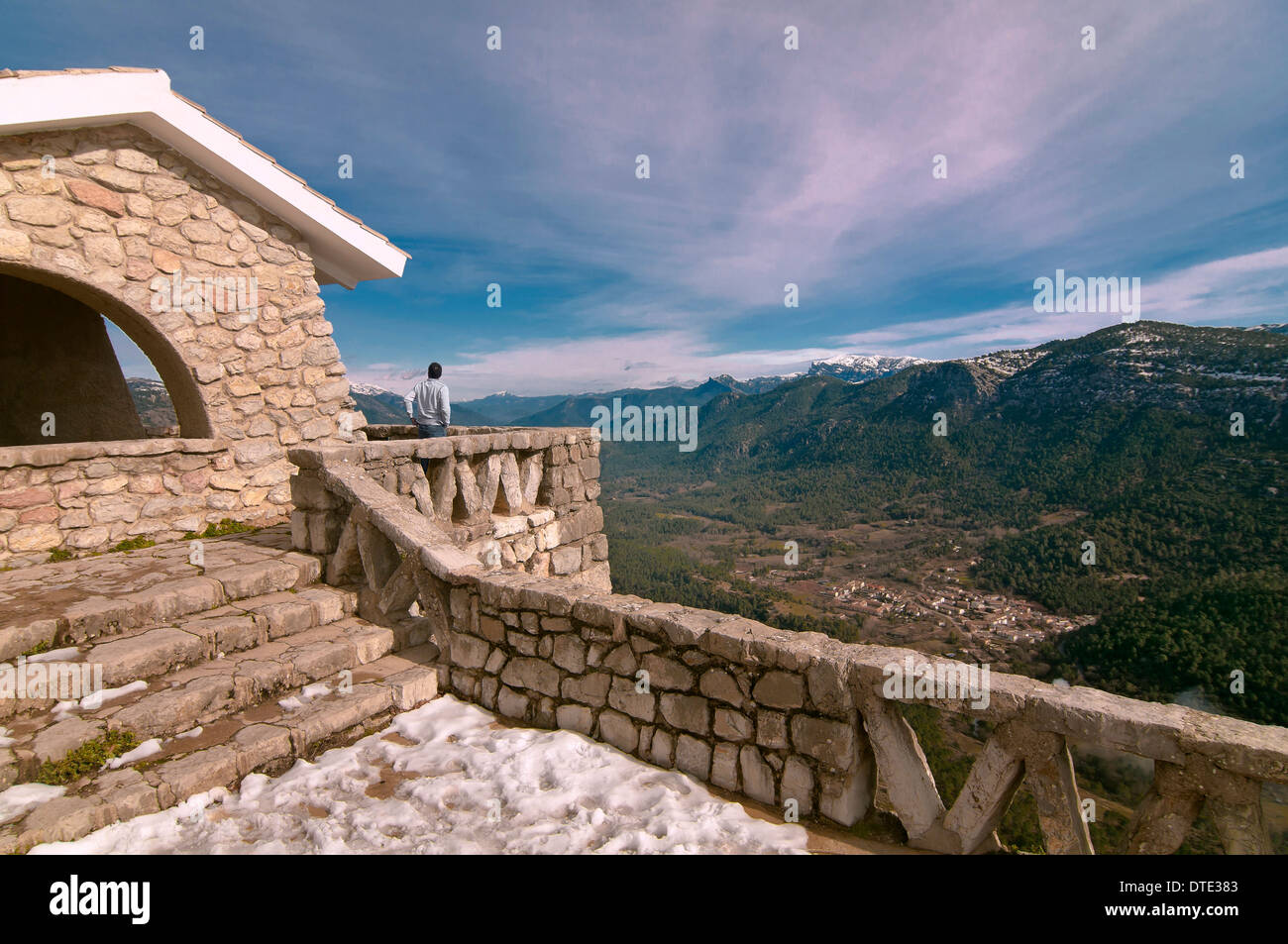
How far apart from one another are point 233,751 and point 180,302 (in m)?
6.28

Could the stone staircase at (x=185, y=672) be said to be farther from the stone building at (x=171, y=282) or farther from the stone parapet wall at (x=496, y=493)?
the stone building at (x=171, y=282)

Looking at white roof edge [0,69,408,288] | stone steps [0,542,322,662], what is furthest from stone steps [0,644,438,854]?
white roof edge [0,69,408,288]

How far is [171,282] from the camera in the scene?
697 cm

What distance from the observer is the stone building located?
5.83 meters

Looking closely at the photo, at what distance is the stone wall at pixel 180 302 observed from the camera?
233 inches

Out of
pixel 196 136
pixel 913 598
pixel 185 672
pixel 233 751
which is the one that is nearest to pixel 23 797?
pixel 233 751

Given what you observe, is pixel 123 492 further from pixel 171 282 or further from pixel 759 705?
pixel 759 705

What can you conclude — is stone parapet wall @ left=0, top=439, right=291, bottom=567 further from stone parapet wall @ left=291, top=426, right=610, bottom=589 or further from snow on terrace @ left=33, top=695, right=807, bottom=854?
snow on terrace @ left=33, top=695, right=807, bottom=854

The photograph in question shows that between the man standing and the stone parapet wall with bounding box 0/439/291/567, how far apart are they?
6.64ft

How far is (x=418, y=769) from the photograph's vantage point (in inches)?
141

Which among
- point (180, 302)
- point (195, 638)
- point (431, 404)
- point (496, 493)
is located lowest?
point (195, 638)
